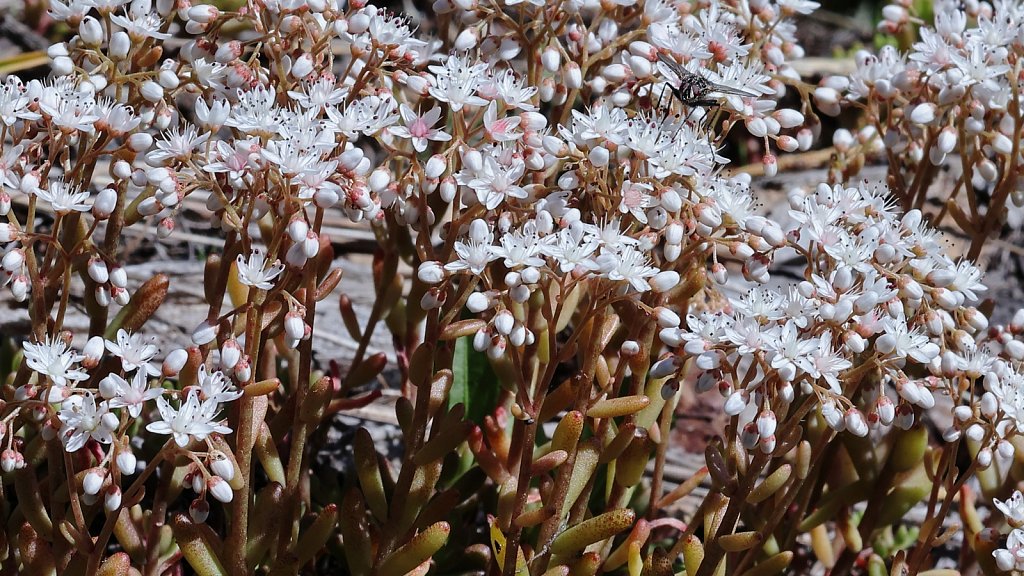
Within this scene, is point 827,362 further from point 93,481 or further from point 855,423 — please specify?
point 93,481

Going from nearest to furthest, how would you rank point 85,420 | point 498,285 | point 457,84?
point 85,420 → point 457,84 → point 498,285

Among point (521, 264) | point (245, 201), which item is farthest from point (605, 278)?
point (245, 201)

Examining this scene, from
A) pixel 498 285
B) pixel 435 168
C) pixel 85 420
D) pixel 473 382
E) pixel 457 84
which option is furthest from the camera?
pixel 473 382

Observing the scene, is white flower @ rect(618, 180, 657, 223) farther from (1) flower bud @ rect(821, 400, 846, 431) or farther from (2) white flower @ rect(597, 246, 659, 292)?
(1) flower bud @ rect(821, 400, 846, 431)

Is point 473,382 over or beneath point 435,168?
beneath

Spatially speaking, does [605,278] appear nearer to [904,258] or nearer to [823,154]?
[904,258]

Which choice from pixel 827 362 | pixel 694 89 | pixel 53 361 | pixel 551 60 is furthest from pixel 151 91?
pixel 827 362

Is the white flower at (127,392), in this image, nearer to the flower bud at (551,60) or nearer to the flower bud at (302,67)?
the flower bud at (302,67)
